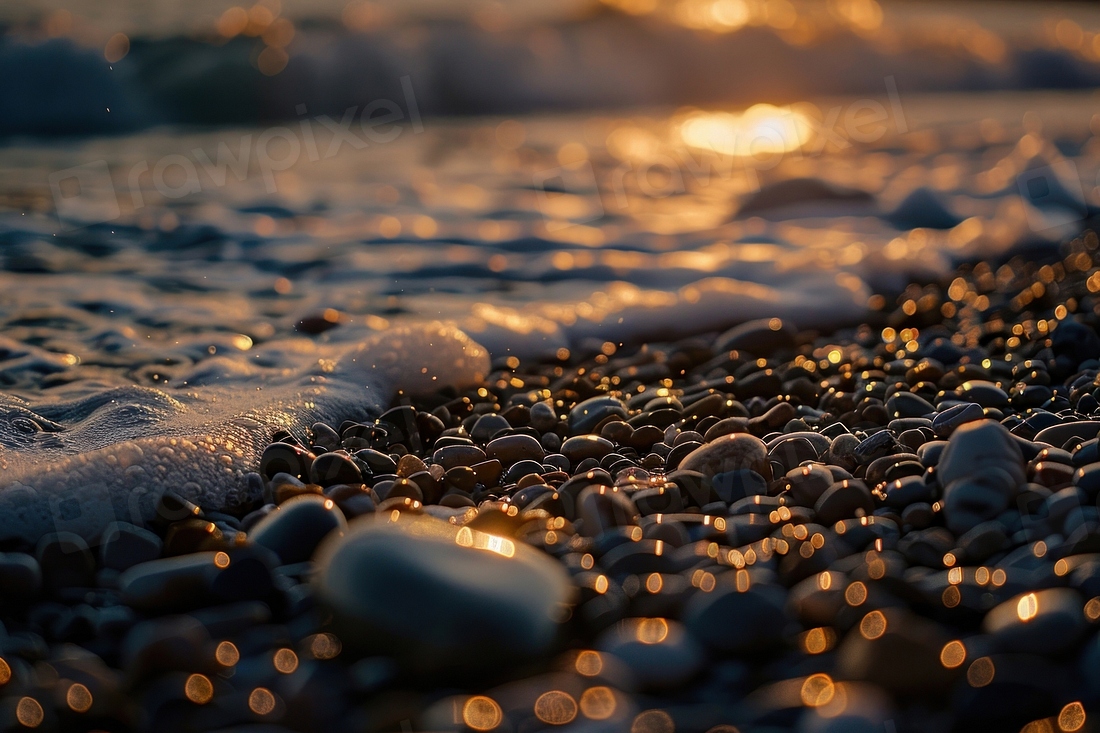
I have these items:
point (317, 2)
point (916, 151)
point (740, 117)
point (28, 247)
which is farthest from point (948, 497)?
point (317, 2)

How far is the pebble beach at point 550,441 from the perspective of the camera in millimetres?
1375

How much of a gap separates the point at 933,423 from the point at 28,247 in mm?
4245

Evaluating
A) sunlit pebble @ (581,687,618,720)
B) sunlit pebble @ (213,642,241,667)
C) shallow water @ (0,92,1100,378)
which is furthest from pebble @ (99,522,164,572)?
shallow water @ (0,92,1100,378)

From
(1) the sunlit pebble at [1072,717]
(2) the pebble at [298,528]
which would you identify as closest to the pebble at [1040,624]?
(1) the sunlit pebble at [1072,717]

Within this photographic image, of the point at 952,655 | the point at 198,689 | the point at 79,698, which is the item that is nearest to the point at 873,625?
the point at 952,655

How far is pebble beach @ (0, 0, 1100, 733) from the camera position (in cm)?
138

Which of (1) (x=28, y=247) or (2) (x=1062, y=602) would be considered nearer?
(2) (x=1062, y=602)

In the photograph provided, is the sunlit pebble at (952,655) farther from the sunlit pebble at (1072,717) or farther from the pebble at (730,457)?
the pebble at (730,457)

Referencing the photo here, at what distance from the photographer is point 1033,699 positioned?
1.24 metres

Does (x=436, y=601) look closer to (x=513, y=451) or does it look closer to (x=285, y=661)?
(x=285, y=661)

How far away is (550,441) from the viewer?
8.35 ft

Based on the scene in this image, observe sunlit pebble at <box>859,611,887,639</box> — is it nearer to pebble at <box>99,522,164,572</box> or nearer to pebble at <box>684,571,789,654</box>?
pebble at <box>684,571,789,654</box>

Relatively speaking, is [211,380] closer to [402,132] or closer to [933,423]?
[933,423]

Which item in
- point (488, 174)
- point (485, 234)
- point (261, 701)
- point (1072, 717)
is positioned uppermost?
point (488, 174)
